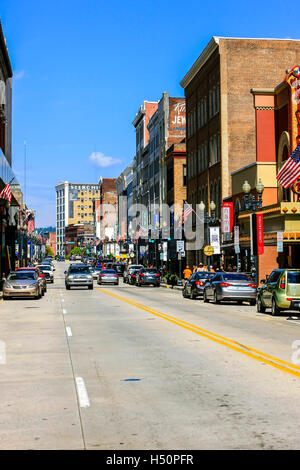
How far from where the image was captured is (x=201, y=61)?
67.2 m

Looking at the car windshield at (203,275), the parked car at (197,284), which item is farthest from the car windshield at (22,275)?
the car windshield at (203,275)

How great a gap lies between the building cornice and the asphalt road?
4494cm

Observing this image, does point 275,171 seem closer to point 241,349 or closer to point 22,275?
point 22,275

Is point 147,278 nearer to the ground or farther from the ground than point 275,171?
nearer to the ground

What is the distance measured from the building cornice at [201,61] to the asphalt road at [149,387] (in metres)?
44.9

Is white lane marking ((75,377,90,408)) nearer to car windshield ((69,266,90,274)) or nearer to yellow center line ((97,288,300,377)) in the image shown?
yellow center line ((97,288,300,377))

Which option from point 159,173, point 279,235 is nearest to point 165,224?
point 159,173

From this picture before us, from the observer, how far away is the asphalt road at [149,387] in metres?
7.24

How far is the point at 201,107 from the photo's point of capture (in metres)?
69.4

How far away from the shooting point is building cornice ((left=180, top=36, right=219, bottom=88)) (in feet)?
200

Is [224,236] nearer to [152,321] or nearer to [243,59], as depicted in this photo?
[243,59]

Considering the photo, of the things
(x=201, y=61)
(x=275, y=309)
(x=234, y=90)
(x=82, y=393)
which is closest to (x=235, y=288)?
(x=275, y=309)

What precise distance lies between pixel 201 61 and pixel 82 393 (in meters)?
60.6

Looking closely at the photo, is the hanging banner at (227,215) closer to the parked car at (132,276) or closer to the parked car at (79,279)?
the parked car at (79,279)
